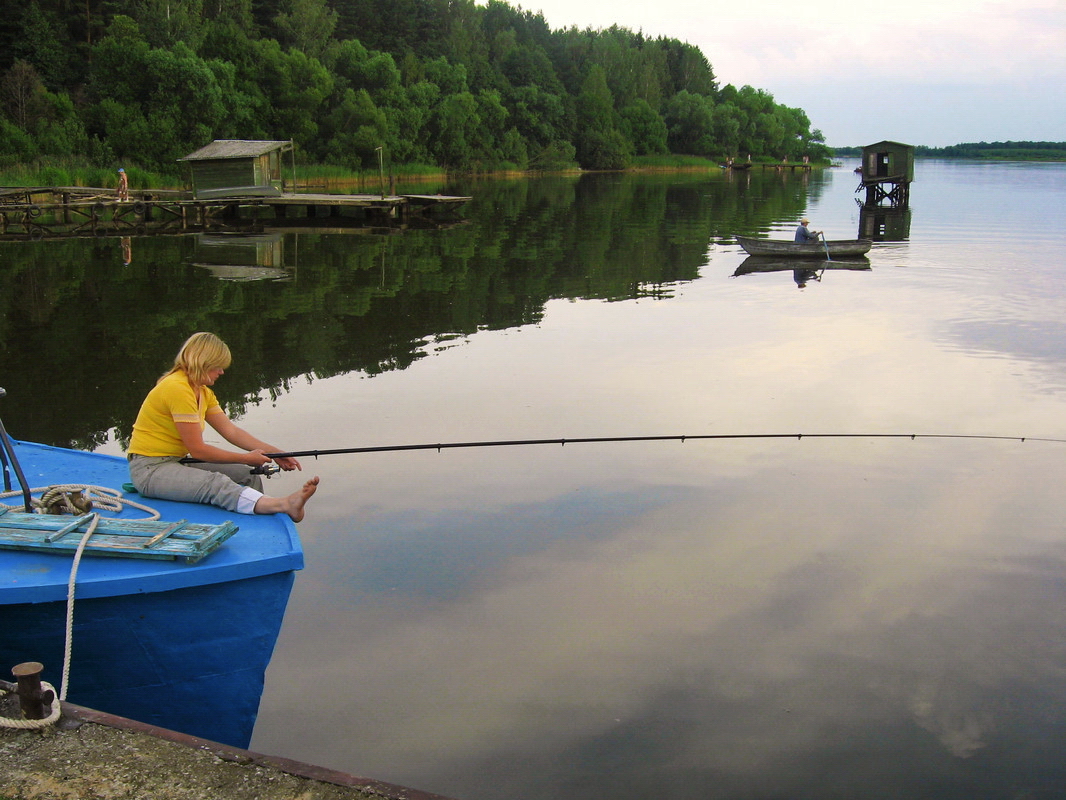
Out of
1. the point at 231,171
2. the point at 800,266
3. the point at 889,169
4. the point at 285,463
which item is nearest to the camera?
the point at 285,463

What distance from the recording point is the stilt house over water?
51531 millimetres

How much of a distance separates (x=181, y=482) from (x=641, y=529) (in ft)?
11.3

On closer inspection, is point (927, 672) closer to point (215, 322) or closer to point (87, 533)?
point (87, 533)

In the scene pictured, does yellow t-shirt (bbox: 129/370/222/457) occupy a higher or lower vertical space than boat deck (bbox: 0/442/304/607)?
higher

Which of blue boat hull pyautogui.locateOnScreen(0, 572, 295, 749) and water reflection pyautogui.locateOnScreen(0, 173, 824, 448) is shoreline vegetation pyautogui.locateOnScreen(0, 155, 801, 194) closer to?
water reflection pyautogui.locateOnScreen(0, 173, 824, 448)

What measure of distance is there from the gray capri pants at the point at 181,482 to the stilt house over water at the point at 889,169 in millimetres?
51920

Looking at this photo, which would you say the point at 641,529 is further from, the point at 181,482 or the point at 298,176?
the point at 298,176

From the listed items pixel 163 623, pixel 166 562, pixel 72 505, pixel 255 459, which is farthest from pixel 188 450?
pixel 163 623

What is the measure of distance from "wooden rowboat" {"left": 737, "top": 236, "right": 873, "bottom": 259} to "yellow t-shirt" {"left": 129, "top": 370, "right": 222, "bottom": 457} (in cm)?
2098

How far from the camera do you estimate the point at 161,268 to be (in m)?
20.7

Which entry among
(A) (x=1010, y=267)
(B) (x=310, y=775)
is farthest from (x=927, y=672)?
(A) (x=1010, y=267)

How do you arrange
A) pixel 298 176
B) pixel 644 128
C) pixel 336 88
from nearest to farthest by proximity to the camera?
1. pixel 298 176
2. pixel 336 88
3. pixel 644 128

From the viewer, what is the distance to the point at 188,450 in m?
5.00

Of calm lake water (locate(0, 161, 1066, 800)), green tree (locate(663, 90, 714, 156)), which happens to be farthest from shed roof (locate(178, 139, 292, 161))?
green tree (locate(663, 90, 714, 156))
